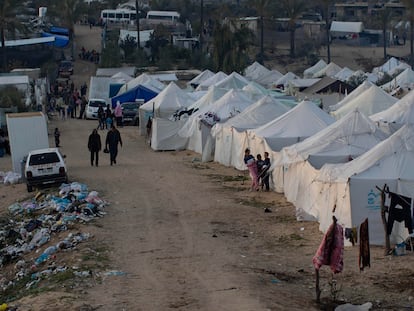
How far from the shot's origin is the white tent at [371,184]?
17.3 meters

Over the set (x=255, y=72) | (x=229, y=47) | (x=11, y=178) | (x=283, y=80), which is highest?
(x=229, y=47)

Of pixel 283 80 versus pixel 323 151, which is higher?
pixel 323 151

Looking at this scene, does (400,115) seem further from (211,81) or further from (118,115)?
(211,81)

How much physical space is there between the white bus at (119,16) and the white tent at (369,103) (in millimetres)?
54633

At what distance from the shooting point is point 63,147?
35.4 m

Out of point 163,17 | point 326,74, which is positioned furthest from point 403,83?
point 163,17

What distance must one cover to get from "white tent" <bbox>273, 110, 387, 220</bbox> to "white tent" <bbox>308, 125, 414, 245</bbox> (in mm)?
2227

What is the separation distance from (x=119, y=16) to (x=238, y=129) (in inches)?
2401

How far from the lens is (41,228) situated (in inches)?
792

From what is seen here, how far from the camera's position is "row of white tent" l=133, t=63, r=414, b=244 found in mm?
17531

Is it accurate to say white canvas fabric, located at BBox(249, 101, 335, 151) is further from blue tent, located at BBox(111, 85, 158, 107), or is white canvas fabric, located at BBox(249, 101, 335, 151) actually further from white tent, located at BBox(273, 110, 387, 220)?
blue tent, located at BBox(111, 85, 158, 107)

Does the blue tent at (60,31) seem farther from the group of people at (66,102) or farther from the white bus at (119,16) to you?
the group of people at (66,102)

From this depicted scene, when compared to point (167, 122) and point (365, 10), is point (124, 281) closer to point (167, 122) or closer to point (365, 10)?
point (167, 122)

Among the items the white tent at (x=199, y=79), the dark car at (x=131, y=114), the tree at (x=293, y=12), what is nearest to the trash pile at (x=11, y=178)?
the dark car at (x=131, y=114)
